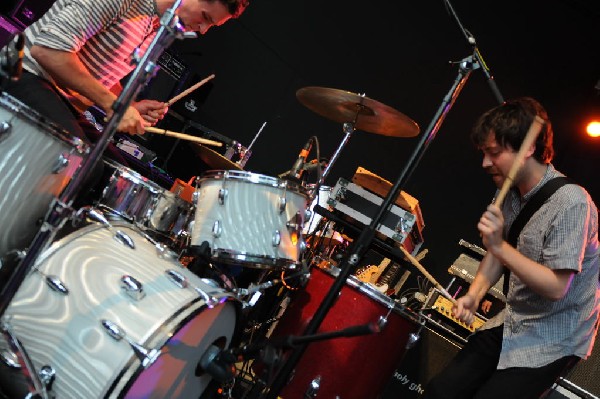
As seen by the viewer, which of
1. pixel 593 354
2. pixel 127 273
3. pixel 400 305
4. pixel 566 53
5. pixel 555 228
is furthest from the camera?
pixel 566 53

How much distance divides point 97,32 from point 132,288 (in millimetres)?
1178

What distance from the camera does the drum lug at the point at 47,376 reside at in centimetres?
171

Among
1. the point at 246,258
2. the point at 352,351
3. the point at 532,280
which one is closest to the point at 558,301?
the point at 532,280

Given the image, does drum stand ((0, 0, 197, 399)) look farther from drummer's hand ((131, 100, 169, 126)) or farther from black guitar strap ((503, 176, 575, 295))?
black guitar strap ((503, 176, 575, 295))

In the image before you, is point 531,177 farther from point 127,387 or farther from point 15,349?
point 15,349

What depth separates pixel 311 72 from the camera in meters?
5.33

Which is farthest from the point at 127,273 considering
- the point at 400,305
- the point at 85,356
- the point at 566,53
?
the point at 566,53

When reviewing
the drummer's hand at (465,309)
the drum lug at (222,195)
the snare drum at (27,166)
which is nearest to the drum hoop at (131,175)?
the drum lug at (222,195)

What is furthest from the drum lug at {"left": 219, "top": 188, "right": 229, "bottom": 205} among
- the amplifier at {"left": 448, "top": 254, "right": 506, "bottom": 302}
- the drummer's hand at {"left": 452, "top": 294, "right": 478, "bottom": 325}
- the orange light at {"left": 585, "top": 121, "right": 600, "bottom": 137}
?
the orange light at {"left": 585, "top": 121, "right": 600, "bottom": 137}

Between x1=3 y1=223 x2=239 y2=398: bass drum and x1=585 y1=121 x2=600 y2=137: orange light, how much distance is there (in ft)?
14.2

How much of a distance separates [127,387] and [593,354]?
256cm

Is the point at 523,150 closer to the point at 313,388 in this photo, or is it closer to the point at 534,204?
the point at 534,204

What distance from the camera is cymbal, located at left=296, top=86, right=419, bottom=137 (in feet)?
9.61

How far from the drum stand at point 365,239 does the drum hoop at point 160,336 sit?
0.37 meters
